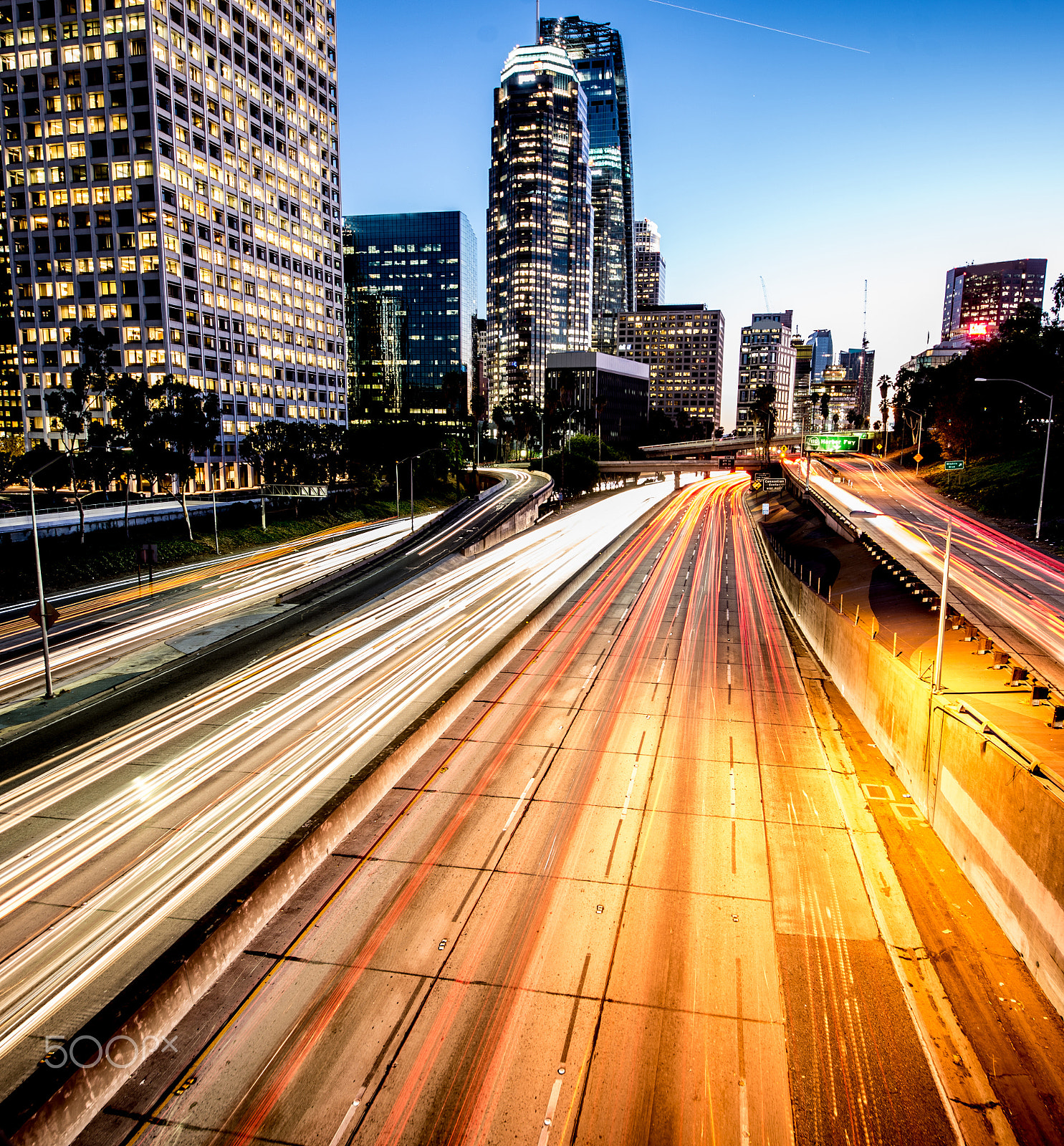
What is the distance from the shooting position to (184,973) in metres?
11.9

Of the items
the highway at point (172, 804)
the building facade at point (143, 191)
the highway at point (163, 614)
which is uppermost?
the building facade at point (143, 191)

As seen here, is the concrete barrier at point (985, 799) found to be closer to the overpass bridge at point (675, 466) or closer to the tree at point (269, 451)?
the tree at point (269, 451)

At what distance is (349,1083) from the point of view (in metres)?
11.2

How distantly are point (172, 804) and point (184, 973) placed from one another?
9527 millimetres

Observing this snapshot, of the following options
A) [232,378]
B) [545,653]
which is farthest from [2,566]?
[232,378]

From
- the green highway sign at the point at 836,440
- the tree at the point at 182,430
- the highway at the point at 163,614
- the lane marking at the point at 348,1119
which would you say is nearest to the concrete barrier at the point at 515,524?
the highway at the point at 163,614

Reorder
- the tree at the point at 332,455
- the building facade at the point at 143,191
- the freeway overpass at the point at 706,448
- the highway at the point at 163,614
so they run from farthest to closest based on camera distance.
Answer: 1. the freeway overpass at the point at 706,448
2. the building facade at the point at 143,191
3. the tree at the point at 332,455
4. the highway at the point at 163,614

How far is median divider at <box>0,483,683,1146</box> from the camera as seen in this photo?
943cm

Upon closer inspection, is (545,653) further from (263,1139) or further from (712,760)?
(263,1139)

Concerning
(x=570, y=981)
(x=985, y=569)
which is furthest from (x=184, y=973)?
(x=985, y=569)

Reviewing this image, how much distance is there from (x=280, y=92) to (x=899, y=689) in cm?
15091

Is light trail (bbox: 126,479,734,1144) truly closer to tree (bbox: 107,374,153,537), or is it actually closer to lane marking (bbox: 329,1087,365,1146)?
lane marking (bbox: 329,1087,365,1146)

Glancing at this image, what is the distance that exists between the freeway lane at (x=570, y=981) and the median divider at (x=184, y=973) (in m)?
0.56

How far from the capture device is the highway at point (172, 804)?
13906 mm
